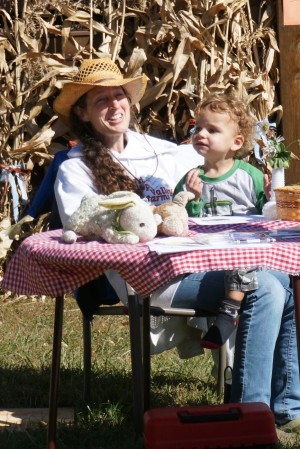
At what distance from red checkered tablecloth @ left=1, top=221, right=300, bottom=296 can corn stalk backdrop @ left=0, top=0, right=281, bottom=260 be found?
3.41 meters

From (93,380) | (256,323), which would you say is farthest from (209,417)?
(93,380)

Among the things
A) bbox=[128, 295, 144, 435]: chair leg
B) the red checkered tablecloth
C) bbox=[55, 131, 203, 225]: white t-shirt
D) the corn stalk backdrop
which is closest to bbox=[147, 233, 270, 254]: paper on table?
the red checkered tablecloth

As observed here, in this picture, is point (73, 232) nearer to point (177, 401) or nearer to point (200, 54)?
point (177, 401)

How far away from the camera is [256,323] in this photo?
3.60 meters

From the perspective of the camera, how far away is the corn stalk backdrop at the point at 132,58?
21.8 feet

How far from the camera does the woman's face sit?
425cm

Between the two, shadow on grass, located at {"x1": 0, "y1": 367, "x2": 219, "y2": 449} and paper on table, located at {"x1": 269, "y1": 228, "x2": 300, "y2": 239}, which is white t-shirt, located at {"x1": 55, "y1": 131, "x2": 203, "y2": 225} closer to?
shadow on grass, located at {"x1": 0, "y1": 367, "x2": 219, "y2": 449}

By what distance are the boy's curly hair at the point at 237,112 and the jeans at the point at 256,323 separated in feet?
2.39

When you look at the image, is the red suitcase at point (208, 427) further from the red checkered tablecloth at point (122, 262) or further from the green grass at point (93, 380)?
the red checkered tablecloth at point (122, 262)

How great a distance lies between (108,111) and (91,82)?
0.48ft

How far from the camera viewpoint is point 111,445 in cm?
383

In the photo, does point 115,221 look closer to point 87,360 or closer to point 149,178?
point 149,178

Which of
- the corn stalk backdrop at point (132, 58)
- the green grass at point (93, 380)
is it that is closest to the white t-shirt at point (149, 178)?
the green grass at point (93, 380)

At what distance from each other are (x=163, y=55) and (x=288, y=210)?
3627mm
